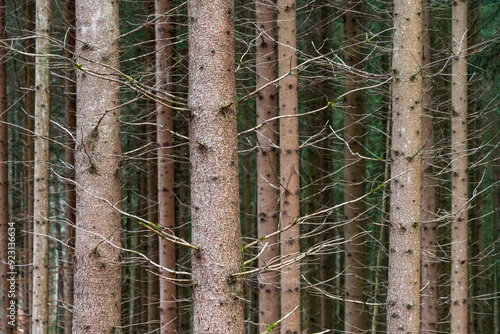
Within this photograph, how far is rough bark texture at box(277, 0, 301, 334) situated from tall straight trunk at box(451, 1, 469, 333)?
88.7 inches

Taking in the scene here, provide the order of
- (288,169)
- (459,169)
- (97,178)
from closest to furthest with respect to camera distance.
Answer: (97,178) < (288,169) < (459,169)

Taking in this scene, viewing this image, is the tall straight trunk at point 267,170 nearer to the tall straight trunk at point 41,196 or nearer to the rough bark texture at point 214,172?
the tall straight trunk at point 41,196

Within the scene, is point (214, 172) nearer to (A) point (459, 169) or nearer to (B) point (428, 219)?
(A) point (459, 169)

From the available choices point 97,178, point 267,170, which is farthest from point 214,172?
point 267,170

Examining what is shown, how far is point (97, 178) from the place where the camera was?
4.23 m

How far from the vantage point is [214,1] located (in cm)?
315

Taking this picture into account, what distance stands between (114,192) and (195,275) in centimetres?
157

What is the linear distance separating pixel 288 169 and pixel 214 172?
303 cm

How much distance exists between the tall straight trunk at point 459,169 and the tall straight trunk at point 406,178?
6.69 feet

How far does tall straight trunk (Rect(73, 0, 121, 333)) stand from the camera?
418cm

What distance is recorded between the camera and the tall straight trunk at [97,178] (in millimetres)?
4180

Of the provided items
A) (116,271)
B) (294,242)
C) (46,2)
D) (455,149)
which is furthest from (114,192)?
(455,149)

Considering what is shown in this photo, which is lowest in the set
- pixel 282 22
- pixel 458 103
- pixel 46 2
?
pixel 458 103

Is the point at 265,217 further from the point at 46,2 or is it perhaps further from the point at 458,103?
the point at 46,2
